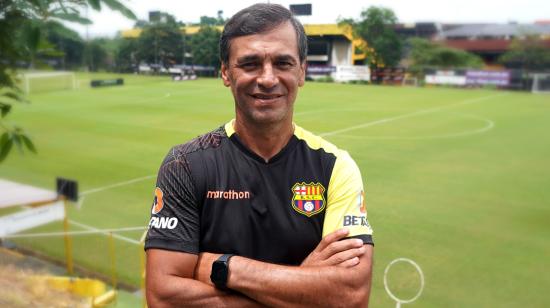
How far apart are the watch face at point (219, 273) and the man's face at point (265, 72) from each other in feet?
2.02

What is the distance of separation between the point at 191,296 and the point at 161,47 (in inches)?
185

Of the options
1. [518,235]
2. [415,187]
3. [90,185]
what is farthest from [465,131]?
[90,185]

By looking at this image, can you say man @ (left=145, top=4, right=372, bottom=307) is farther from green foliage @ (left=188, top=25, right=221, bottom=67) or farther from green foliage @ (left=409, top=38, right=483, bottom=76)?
green foliage @ (left=409, top=38, right=483, bottom=76)

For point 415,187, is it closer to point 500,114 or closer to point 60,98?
point 500,114

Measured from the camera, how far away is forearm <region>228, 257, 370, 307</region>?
2.17 m

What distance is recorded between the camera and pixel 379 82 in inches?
1447

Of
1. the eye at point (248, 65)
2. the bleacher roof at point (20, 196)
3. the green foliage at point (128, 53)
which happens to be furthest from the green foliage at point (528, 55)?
the eye at point (248, 65)

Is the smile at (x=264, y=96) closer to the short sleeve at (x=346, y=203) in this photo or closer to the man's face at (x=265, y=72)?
the man's face at (x=265, y=72)

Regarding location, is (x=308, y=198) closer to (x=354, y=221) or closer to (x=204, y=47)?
(x=354, y=221)

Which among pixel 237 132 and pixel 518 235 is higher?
pixel 237 132

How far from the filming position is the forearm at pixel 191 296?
2.19 m

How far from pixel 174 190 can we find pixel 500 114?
26071 mm

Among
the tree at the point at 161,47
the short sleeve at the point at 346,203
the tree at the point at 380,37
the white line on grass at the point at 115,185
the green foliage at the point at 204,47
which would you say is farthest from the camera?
the tree at the point at 380,37

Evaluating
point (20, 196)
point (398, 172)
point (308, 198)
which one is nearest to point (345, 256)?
point (308, 198)
